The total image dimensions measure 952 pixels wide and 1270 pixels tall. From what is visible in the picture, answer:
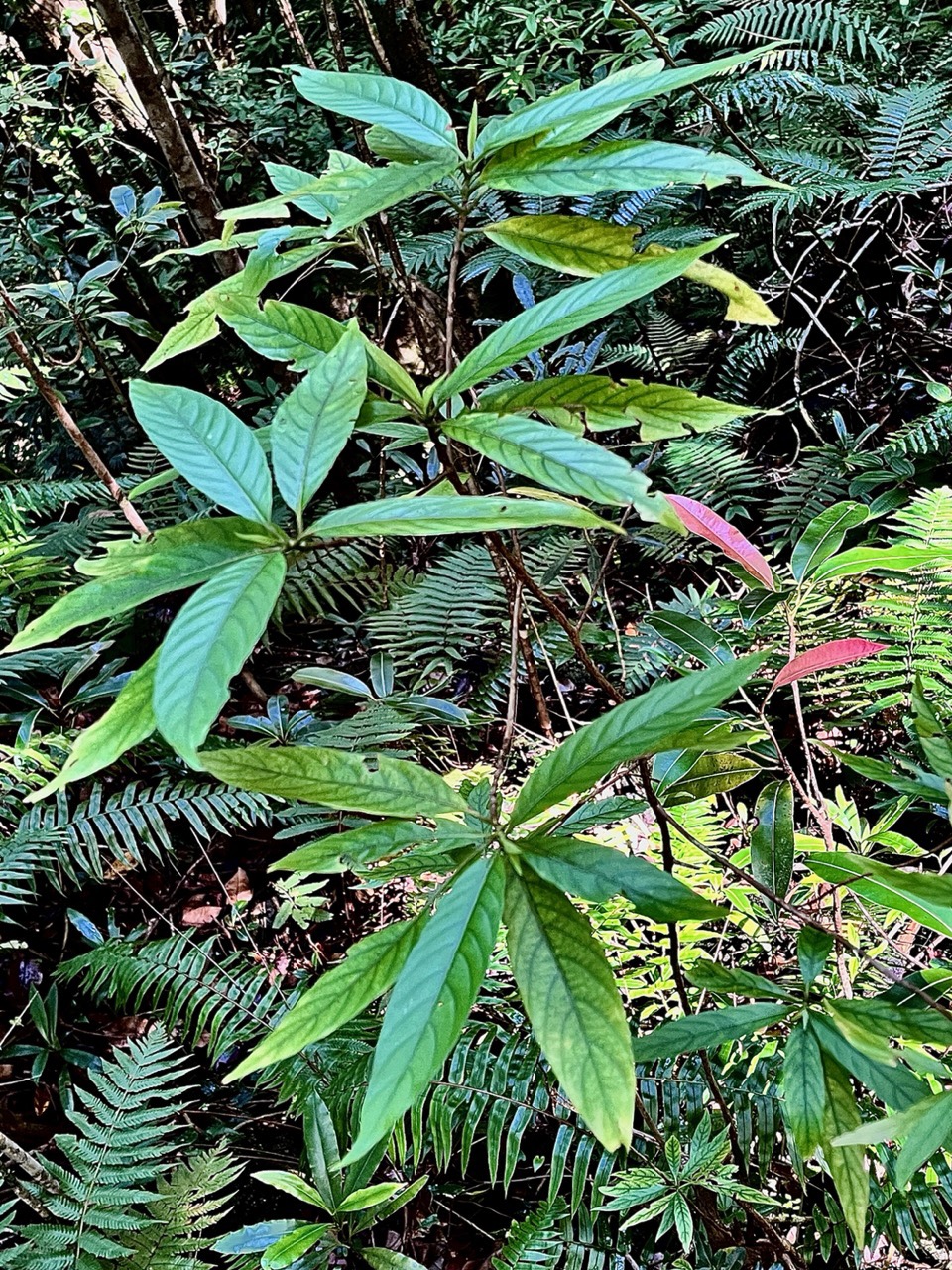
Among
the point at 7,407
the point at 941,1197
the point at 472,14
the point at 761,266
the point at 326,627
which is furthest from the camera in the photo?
the point at 472,14

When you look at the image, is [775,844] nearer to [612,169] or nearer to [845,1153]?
[845,1153]

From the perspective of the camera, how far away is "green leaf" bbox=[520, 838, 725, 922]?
55cm

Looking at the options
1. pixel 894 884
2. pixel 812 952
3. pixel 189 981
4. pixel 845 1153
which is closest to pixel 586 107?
pixel 894 884

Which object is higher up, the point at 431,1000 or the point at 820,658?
the point at 431,1000

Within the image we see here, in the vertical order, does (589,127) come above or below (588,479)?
above

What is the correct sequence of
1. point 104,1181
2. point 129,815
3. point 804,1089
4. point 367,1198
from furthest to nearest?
1. point 129,815
2. point 104,1181
3. point 367,1198
4. point 804,1089

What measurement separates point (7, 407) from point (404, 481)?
75.7 inches

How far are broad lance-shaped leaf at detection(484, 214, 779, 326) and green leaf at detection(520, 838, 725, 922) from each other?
0.43 meters

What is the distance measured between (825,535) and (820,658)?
0.17 metres

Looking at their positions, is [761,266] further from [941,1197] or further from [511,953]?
[511,953]

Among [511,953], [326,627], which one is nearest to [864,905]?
[511,953]

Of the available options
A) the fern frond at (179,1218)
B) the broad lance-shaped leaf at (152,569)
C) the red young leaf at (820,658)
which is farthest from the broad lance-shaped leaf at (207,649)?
the fern frond at (179,1218)

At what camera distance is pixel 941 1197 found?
1.12 metres

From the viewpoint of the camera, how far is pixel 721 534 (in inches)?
39.3
